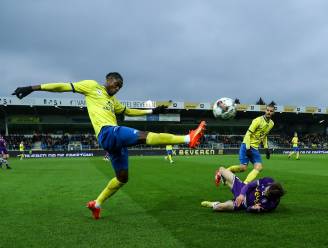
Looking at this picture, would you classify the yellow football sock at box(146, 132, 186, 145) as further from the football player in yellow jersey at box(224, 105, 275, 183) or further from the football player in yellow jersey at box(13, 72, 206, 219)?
the football player in yellow jersey at box(224, 105, 275, 183)

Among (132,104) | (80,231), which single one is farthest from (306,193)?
(132,104)

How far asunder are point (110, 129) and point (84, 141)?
169 feet

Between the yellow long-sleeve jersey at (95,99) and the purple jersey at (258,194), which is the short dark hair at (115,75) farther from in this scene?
the purple jersey at (258,194)

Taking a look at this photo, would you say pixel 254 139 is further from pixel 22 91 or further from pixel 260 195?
pixel 22 91

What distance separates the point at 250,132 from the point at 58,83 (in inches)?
245

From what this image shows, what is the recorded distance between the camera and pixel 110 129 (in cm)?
632

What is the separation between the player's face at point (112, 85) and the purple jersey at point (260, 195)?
3.02m

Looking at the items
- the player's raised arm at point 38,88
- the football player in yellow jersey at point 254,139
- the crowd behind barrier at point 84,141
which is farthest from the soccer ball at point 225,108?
the crowd behind barrier at point 84,141

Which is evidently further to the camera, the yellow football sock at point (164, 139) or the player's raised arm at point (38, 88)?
the player's raised arm at point (38, 88)

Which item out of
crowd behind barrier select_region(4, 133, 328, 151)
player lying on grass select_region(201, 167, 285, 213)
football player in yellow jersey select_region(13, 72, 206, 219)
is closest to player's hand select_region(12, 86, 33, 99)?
football player in yellow jersey select_region(13, 72, 206, 219)

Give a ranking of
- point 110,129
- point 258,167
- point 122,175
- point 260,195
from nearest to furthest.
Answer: point 110,129 < point 260,195 < point 122,175 < point 258,167

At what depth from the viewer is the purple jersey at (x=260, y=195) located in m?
6.68

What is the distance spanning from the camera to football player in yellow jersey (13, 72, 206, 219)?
6008mm

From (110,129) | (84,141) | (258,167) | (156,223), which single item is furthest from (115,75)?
(84,141)
